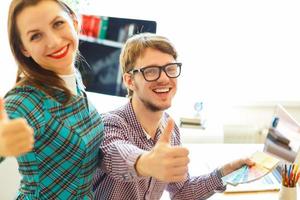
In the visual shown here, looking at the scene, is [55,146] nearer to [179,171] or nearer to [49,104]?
[49,104]

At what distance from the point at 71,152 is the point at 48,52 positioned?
0.27 meters

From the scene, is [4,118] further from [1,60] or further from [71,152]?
[1,60]

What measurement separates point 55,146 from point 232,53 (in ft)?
6.26

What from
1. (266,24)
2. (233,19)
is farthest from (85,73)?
(266,24)

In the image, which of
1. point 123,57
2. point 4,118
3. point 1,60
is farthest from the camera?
point 1,60

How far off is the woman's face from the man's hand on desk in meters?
0.68

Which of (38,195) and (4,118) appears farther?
(38,195)

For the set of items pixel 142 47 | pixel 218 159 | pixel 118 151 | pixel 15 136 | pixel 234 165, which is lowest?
pixel 218 159

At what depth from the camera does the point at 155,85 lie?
123cm

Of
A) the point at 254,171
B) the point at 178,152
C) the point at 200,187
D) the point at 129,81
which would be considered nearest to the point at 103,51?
the point at 129,81

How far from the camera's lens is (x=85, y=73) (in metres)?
1.99

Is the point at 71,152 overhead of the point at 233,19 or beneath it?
beneath

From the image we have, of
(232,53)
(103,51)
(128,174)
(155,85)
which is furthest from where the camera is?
(232,53)

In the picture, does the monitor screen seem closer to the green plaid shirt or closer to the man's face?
the man's face
